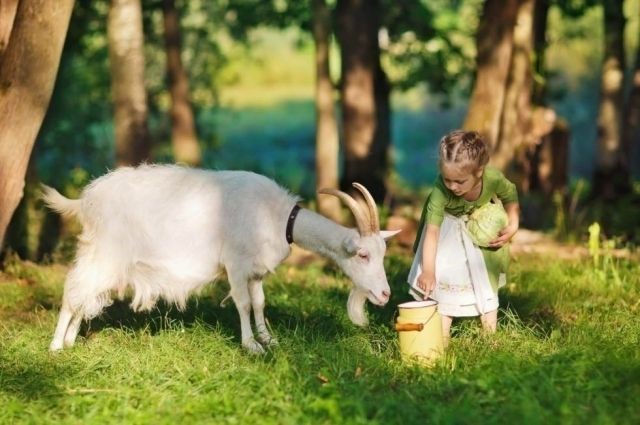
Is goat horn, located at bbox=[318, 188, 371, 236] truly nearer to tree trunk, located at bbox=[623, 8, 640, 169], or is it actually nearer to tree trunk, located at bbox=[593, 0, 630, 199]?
tree trunk, located at bbox=[593, 0, 630, 199]

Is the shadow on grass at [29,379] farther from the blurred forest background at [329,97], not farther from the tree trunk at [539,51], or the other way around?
the tree trunk at [539,51]

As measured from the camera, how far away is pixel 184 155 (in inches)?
714

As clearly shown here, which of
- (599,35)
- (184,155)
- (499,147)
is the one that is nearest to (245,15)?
(184,155)

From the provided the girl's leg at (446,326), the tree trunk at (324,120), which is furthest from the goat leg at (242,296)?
the tree trunk at (324,120)

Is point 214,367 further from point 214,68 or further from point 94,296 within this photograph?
point 214,68

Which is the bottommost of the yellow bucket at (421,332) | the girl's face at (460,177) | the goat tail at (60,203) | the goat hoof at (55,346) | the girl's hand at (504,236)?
the goat hoof at (55,346)

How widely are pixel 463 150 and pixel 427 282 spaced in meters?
0.80

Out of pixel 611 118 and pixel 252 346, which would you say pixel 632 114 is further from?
pixel 252 346

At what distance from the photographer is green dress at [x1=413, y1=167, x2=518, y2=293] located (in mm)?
6797

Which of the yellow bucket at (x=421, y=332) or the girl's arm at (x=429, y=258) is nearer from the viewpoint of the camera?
the yellow bucket at (x=421, y=332)

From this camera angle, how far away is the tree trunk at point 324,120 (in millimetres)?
13258

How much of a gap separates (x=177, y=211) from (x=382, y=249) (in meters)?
1.34

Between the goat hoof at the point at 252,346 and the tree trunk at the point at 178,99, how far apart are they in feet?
A: 35.3

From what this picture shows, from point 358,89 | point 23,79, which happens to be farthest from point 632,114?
point 23,79
